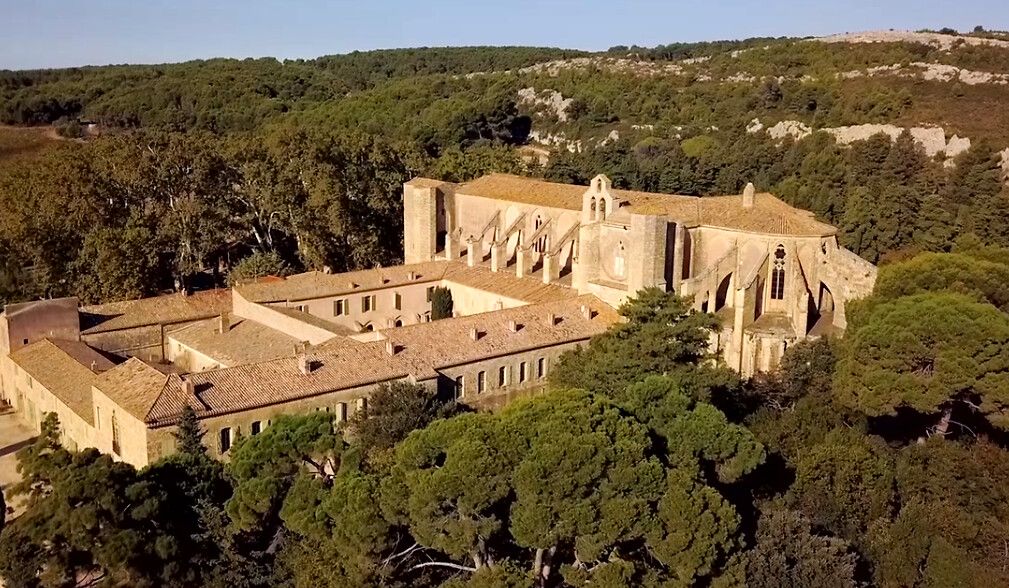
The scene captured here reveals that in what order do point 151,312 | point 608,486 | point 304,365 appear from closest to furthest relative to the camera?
point 608,486 < point 304,365 < point 151,312

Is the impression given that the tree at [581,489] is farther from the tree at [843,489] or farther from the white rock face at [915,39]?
the white rock face at [915,39]

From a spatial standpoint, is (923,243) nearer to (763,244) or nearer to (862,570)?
(763,244)

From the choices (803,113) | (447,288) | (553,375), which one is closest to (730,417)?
(553,375)

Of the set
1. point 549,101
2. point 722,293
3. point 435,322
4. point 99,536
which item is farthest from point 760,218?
point 549,101

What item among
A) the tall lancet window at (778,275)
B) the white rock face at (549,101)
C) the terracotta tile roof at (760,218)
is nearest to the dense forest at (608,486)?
the tall lancet window at (778,275)

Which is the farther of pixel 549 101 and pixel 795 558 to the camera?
pixel 549 101

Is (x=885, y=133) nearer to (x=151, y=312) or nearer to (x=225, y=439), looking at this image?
(x=151, y=312)
